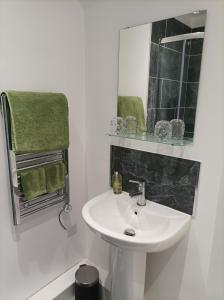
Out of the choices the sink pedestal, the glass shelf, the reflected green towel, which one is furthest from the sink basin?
the glass shelf

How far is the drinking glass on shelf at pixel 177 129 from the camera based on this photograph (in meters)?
1.24

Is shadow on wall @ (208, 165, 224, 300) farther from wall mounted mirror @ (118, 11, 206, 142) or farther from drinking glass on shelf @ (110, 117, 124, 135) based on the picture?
drinking glass on shelf @ (110, 117, 124, 135)

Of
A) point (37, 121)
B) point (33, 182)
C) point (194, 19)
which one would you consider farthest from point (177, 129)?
point (33, 182)

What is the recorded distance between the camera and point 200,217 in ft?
4.10

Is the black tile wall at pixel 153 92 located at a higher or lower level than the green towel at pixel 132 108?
higher

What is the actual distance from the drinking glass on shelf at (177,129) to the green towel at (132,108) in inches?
8.2

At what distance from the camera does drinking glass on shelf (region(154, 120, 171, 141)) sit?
1.28 m

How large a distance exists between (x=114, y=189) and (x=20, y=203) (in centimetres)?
Result: 63

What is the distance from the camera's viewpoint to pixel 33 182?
4.56 feet

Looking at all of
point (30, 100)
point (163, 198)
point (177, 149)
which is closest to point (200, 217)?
point (163, 198)

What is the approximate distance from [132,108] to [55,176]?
695 mm

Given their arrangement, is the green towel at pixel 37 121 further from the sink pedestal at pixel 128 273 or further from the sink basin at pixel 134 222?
the sink pedestal at pixel 128 273

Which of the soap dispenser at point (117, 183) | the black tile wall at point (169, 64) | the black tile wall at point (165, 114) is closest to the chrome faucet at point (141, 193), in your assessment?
the soap dispenser at point (117, 183)

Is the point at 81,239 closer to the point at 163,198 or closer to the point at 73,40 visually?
the point at 163,198
